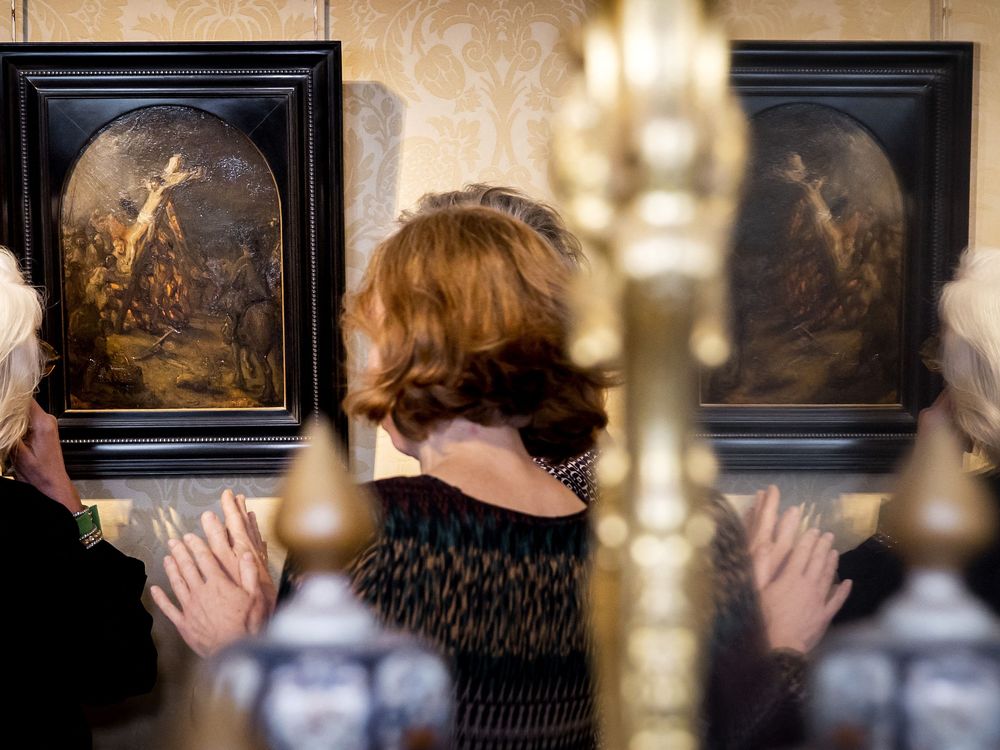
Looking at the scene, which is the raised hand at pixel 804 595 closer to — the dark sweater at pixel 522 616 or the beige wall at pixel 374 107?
the dark sweater at pixel 522 616

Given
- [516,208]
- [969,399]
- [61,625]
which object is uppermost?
[516,208]

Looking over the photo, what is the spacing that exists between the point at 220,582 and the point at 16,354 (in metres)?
0.18

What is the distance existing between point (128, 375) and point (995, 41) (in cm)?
55

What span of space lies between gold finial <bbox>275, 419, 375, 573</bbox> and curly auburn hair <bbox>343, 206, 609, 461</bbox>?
0.18 ft

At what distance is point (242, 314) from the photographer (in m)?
0.48

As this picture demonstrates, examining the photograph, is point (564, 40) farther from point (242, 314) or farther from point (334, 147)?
point (242, 314)

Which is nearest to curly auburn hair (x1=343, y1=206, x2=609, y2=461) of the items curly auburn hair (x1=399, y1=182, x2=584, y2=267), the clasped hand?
curly auburn hair (x1=399, y1=182, x2=584, y2=267)

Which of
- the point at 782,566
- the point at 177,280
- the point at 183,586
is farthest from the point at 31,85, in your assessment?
the point at 782,566

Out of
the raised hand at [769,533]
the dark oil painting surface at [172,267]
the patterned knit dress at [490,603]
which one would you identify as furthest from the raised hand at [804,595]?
the dark oil painting surface at [172,267]

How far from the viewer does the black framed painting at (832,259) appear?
16.8 inches

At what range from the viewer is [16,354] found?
448 millimetres

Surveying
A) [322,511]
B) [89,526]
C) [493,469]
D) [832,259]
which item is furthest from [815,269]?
[89,526]

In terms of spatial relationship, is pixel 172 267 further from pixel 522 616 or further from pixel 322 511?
pixel 522 616

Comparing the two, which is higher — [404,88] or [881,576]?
[404,88]
